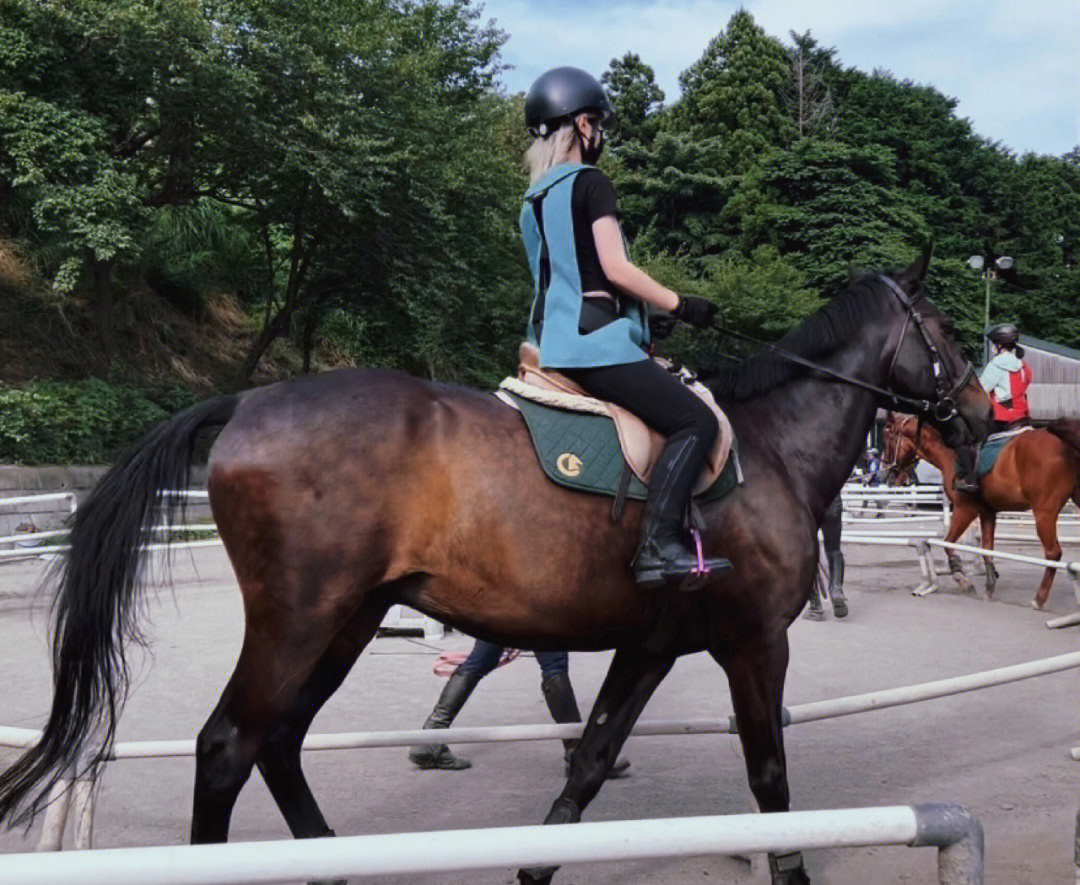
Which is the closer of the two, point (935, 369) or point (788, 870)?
point (788, 870)

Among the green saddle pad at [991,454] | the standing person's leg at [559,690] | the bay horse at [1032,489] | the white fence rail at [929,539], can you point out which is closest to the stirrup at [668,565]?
the standing person's leg at [559,690]

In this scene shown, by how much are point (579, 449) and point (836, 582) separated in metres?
7.97

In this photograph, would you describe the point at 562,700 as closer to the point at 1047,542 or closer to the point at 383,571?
the point at 383,571

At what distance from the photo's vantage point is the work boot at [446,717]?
19.4 ft

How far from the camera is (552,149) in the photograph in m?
4.05

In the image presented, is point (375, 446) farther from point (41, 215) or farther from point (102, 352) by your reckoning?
point (102, 352)

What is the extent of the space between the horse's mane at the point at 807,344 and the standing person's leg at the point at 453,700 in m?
2.05

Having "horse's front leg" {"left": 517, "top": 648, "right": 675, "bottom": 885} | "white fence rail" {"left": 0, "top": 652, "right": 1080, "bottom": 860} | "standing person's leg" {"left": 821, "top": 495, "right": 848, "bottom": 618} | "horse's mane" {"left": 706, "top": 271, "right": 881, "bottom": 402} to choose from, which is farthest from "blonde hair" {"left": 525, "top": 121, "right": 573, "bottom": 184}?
"standing person's leg" {"left": 821, "top": 495, "right": 848, "bottom": 618}

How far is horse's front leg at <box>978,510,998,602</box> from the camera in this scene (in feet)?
41.0

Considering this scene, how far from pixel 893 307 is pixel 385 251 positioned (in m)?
23.5

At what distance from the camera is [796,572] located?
403 centimetres

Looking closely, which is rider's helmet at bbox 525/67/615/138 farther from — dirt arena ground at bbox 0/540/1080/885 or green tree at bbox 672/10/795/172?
green tree at bbox 672/10/795/172

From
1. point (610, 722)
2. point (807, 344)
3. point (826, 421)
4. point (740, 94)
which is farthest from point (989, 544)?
point (740, 94)

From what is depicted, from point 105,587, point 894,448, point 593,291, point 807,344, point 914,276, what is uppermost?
point 914,276
